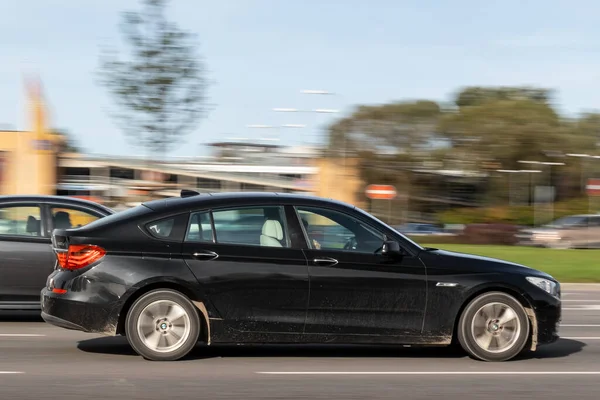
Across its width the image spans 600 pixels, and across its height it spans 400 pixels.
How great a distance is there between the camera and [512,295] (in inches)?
333

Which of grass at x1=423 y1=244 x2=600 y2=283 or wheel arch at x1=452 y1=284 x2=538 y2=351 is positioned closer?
wheel arch at x1=452 y1=284 x2=538 y2=351

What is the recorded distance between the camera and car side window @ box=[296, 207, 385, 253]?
8.30 metres

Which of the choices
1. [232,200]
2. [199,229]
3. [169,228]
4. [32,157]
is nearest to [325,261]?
[232,200]

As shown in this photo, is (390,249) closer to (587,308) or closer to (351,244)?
(351,244)

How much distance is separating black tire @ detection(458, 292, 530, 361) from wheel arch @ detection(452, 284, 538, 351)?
0.03m

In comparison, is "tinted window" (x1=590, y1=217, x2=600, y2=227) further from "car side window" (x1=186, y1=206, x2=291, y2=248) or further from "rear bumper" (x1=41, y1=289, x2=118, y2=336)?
"rear bumper" (x1=41, y1=289, x2=118, y2=336)

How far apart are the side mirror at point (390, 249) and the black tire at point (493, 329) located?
0.82 metres

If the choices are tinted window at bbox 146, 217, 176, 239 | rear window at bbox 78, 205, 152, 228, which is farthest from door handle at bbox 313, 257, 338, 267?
rear window at bbox 78, 205, 152, 228

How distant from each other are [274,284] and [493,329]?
2.01 metres

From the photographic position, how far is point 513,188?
6319cm

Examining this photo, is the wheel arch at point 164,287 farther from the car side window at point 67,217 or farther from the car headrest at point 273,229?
the car side window at point 67,217

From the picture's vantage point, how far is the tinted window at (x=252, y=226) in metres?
8.24

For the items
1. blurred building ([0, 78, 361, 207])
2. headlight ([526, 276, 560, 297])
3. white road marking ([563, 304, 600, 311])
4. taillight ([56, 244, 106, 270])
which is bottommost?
white road marking ([563, 304, 600, 311])

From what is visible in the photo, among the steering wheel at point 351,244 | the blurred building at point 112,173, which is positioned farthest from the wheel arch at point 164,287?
the blurred building at point 112,173
